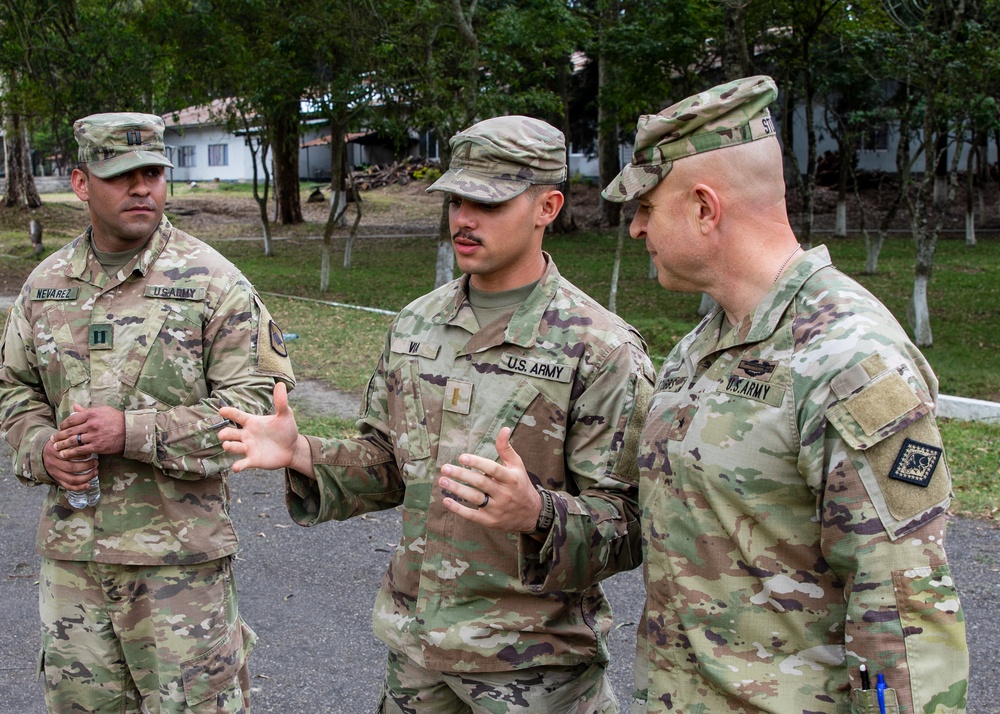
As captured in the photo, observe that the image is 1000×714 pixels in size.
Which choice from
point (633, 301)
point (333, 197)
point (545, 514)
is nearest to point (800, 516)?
point (545, 514)

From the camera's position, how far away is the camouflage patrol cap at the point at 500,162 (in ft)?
8.29

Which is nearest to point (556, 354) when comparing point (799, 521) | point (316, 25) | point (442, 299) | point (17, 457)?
point (442, 299)

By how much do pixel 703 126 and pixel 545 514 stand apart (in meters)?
0.92

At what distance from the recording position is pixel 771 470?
1.83 metres

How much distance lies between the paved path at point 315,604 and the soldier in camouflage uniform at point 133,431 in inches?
32.7

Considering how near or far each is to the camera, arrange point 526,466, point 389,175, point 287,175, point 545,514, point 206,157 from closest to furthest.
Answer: point 545,514 → point 526,466 → point 287,175 → point 389,175 → point 206,157

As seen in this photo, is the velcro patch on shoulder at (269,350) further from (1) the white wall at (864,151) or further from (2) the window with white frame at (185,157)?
(2) the window with white frame at (185,157)

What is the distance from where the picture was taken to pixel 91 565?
310cm

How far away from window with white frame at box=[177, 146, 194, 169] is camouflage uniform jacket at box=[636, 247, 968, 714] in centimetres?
5231

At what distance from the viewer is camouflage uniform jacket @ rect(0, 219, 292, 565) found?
3.08m

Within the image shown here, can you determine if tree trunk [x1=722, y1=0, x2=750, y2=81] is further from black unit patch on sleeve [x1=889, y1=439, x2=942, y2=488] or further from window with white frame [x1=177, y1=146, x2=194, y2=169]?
window with white frame [x1=177, y1=146, x2=194, y2=169]

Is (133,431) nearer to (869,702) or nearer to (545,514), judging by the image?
(545,514)

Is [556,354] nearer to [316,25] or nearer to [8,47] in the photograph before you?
[316,25]

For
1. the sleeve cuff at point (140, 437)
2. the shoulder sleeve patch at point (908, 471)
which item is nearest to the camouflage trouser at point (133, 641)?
the sleeve cuff at point (140, 437)
